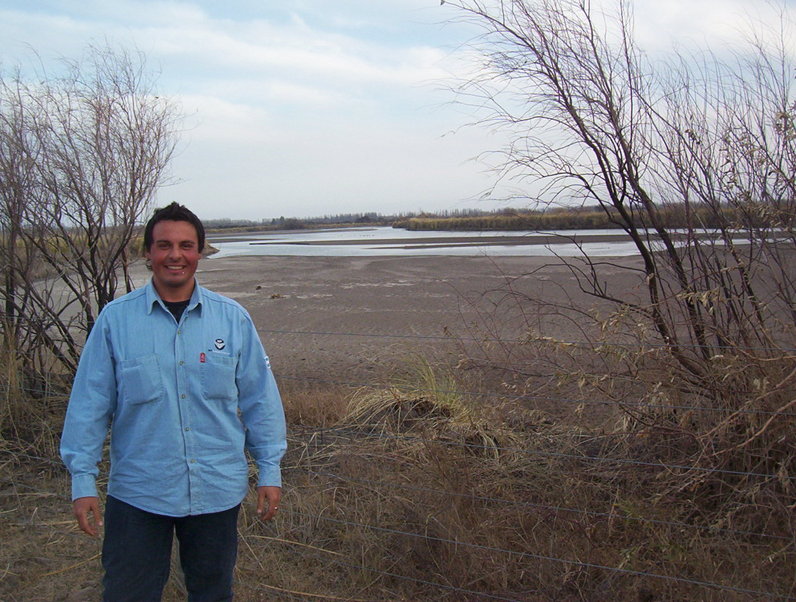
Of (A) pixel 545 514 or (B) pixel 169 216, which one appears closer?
(B) pixel 169 216

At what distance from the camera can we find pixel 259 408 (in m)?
2.75

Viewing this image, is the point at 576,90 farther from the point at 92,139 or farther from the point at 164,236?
the point at 92,139

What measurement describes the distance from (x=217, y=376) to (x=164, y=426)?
10.1 inches

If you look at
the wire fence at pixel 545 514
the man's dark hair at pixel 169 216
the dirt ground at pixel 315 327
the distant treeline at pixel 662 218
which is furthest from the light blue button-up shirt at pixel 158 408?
the distant treeline at pixel 662 218

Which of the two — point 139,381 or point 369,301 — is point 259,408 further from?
point 369,301

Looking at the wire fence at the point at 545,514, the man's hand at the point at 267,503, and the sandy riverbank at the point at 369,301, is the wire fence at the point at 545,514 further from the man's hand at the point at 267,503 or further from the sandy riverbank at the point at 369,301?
the man's hand at the point at 267,503

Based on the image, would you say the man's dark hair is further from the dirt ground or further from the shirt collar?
the dirt ground

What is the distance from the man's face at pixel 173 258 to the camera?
260cm

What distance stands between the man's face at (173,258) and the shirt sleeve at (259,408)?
278 mm

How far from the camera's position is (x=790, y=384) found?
148 inches

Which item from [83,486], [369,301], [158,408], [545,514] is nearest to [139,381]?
[158,408]

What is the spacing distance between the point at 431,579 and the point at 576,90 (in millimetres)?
3230

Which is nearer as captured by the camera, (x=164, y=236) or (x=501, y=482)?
(x=164, y=236)

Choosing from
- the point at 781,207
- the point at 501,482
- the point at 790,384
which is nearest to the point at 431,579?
the point at 501,482
